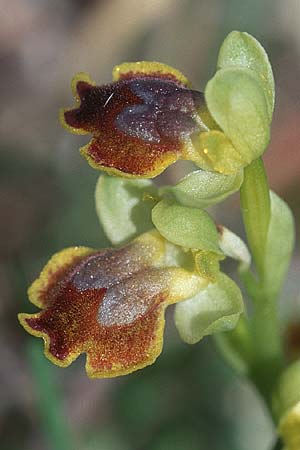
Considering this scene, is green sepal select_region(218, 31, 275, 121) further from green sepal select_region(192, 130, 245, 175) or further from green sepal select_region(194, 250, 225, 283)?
green sepal select_region(194, 250, 225, 283)

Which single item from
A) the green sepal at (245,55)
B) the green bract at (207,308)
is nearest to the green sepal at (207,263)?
the green bract at (207,308)

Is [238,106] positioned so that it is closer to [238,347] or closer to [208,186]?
[208,186]

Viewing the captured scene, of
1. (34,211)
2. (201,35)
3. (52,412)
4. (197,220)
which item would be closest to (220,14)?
(201,35)

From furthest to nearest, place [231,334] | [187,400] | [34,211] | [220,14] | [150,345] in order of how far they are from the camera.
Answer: [220,14] < [34,211] < [187,400] < [231,334] < [150,345]

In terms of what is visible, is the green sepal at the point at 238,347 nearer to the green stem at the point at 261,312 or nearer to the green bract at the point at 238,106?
the green stem at the point at 261,312

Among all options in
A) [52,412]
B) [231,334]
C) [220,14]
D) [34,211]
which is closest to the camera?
[231,334]

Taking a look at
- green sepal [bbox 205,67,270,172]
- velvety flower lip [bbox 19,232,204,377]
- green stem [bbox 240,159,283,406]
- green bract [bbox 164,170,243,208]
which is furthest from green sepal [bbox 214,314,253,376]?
green sepal [bbox 205,67,270,172]

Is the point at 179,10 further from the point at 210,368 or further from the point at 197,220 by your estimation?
the point at 197,220
